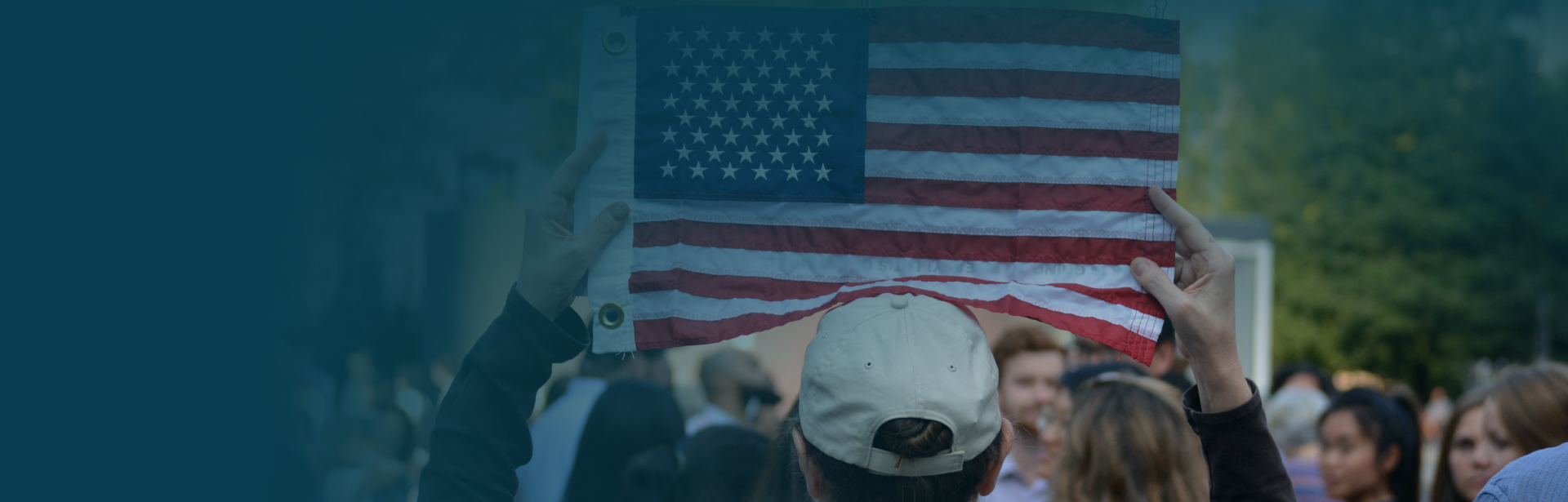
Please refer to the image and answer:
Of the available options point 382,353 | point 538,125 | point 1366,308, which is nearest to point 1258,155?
point 1366,308

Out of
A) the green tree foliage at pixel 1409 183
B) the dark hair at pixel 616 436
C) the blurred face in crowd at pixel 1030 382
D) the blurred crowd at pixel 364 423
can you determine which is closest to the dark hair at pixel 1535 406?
the blurred face in crowd at pixel 1030 382

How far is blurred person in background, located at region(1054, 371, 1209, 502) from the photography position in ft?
10.7

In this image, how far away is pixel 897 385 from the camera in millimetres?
1925

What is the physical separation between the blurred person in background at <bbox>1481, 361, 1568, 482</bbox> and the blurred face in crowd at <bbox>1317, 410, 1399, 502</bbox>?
836 millimetres

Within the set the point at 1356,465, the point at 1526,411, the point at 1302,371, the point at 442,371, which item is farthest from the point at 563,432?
the point at 442,371

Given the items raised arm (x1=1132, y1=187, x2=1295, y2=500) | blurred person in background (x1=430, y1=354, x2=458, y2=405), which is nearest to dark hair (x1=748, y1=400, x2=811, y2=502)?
raised arm (x1=1132, y1=187, x2=1295, y2=500)

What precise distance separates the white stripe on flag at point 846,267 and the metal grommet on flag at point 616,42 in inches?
20.5

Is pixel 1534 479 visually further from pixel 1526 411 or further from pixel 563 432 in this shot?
pixel 563 432

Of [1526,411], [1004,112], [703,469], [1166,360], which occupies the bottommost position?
[703,469]

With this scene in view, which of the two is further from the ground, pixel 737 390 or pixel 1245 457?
pixel 1245 457

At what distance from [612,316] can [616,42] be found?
0.68 metres

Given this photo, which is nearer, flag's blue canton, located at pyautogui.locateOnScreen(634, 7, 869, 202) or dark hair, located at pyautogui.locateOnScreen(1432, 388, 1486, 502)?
flag's blue canton, located at pyautogui.locateOnScreen(634, 7, 869, 202)

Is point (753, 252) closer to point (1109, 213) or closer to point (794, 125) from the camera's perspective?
point (794, 125)

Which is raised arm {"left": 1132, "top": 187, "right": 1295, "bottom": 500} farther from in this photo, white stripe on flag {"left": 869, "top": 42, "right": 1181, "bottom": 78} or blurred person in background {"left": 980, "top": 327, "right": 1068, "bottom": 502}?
blurred person in background {"left": 980, "top": 327, "right": 1068, "bottom": 502}
